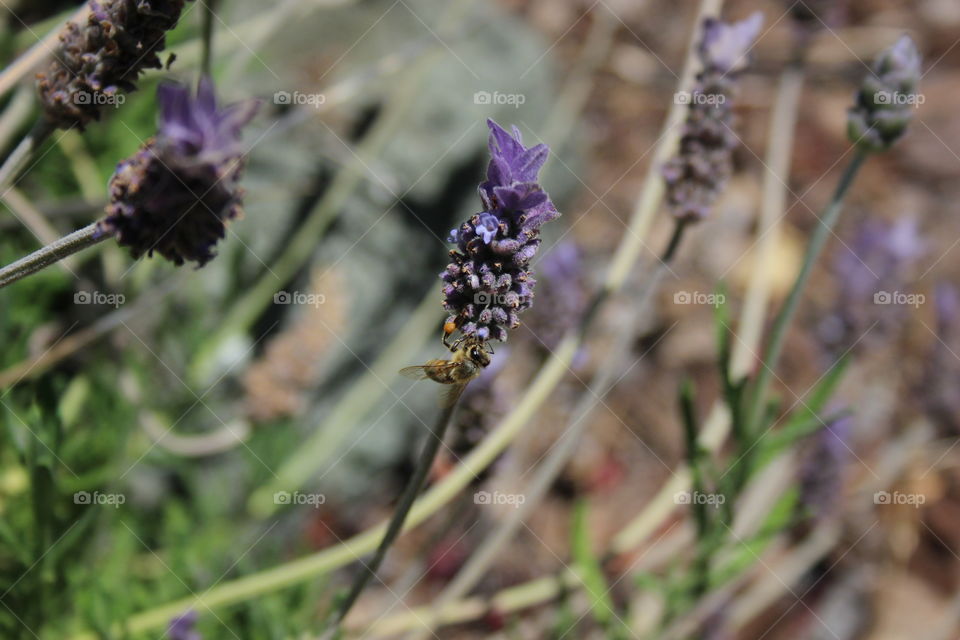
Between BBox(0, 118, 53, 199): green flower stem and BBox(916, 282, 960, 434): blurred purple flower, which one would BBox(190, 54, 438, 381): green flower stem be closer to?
BBox(0, 118, 53, 199): green flower stem

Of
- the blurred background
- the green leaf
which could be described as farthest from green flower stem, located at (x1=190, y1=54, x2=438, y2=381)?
the green leaf

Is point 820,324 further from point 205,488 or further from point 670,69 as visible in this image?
point 205,488
